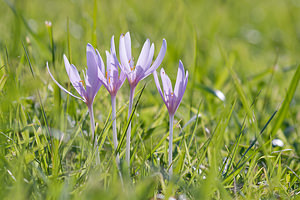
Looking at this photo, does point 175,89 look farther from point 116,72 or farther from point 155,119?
point 155,119

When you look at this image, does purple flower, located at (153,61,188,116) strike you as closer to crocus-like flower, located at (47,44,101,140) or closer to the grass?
the grass

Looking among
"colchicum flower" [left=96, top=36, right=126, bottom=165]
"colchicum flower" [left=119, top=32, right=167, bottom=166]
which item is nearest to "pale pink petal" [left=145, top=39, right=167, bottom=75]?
"colchicum flower" [left=119, top=32, right=167, bottom=166]

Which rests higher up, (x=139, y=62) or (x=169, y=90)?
(x=139, y=62)

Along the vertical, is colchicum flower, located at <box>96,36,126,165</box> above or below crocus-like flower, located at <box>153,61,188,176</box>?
above

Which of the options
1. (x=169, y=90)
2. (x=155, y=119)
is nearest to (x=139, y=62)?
(x=169, y=90)

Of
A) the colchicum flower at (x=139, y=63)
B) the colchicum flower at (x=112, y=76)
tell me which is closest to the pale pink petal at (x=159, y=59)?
the colchicum flower at (x=139, y=63)

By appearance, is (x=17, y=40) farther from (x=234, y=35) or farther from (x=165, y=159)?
(x=234, y=35)

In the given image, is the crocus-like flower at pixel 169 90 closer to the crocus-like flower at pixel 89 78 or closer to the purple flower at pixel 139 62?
the purple flower at pixel 139 62

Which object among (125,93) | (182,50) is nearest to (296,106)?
(182,50)
